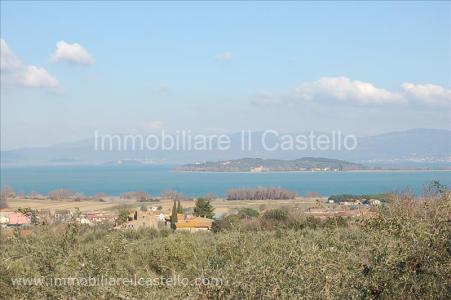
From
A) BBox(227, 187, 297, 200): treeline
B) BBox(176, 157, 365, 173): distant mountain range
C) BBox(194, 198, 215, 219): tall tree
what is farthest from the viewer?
BBox(176, 157, 365, 173): distant mountain range

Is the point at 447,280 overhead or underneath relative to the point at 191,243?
overhead

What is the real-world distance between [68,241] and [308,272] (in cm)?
527

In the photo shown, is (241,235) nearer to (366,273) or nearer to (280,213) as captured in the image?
(366,273)

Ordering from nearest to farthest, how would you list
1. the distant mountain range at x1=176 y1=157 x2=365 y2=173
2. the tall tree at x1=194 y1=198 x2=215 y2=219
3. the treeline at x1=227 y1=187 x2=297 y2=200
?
1. the tall tree at x1=194 y1=198 x2=215 y2=219
2. the treeline at x1=227 y1=187 x2=297 y2=200
3. the distant mountain range at x1=176 y1=157 x2=365 y2=173

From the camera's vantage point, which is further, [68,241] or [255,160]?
[255,160]

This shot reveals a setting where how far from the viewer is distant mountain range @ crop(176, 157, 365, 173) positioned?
119 metres

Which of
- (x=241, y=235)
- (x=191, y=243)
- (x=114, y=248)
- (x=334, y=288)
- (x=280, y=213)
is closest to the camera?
(x=334, y=288)

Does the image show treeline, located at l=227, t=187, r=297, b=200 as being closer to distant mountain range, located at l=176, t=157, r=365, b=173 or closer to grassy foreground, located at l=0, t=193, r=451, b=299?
distant mountain range, located at l=176, t=157, r=365, b=173

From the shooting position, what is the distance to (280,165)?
134m

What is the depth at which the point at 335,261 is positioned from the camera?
25.0 feet

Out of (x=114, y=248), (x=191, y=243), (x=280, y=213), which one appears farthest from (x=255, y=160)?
(x=114, y=248)

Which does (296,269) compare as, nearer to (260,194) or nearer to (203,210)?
(203,210)

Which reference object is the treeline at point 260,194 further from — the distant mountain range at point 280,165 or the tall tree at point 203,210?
the distant mountain range at point 280,165

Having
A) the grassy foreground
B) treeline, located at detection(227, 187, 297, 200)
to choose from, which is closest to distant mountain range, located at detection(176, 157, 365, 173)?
treeline, located at detection(227, 187, 297, 200)
